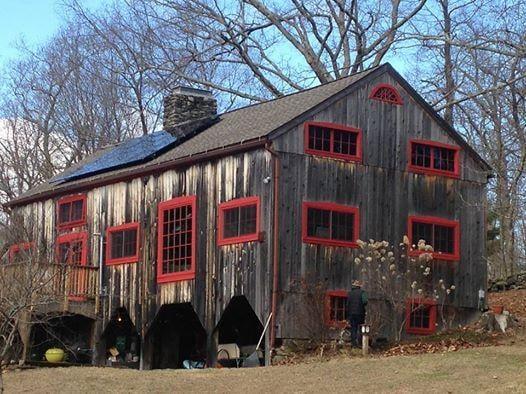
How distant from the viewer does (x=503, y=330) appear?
26469 mm

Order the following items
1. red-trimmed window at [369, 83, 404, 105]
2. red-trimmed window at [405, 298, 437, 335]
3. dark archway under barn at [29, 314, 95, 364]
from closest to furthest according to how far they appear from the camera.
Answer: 1. red-trimmed window at [405, 298, 437, 335]
2. red-trimmed window at [369, 83, 404, 105]
3. dark archway under barn at [29, 314, 95, 364]

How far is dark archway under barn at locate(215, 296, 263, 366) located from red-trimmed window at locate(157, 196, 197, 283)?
1.47 meters

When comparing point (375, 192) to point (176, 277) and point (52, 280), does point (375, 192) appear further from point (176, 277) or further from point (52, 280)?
point (52, 280)

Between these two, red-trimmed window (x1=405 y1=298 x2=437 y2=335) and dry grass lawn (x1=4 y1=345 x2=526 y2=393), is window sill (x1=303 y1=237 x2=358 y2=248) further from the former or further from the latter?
dry grass lawn (x1=4 y1=345 x2=526 y2=393)

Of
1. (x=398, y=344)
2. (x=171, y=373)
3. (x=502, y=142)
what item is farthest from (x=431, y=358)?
(x=502, y=142)

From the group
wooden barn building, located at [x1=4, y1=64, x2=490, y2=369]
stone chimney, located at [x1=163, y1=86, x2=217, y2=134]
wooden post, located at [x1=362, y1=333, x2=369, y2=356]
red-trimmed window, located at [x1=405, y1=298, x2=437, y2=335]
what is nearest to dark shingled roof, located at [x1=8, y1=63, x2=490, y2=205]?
wooden barn building, located at [x1=4, y1=64, x2=490, y2=369]

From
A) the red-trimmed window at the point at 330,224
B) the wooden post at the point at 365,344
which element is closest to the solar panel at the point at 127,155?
the red-trimmed window at the point at 330,224

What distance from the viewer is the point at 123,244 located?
31.4m

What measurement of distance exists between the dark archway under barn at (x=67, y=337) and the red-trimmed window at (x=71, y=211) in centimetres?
298

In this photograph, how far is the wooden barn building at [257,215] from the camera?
26438mm

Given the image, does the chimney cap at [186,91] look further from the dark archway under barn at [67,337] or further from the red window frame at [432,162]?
the red window frame at [432,162]

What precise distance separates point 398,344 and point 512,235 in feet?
64.3

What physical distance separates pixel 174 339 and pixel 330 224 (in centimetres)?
674

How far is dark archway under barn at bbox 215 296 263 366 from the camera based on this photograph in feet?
89.8
